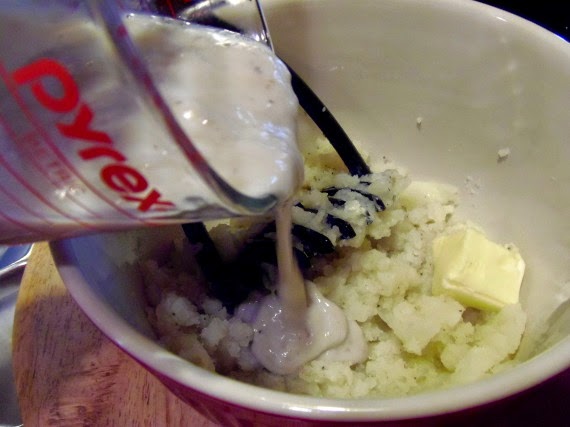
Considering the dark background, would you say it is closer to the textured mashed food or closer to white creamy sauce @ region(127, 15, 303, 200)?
the textured mashed food

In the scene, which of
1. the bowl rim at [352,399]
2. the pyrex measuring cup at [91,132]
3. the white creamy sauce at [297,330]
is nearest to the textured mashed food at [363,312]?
the white creamy sauce at [297,330]

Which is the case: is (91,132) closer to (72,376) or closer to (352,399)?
(352,399)

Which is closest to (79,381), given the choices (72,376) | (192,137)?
(72,376)

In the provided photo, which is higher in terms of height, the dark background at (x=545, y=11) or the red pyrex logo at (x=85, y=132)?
the red pyrex logo at (x=85, y=132)

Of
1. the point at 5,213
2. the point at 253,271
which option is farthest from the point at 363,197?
the point at 5,213

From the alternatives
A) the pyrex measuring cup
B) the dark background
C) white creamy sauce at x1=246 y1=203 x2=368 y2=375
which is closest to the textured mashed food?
white creamy sauce at x1=246 y1=203 x2=368 y2=375

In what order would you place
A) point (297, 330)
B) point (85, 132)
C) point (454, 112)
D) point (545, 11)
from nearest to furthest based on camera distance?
point (85, 132), point (297, 330), point (454, 112), point (545, 11)

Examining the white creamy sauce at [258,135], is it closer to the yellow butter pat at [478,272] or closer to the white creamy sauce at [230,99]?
the white creamy sauce at [230,99]
